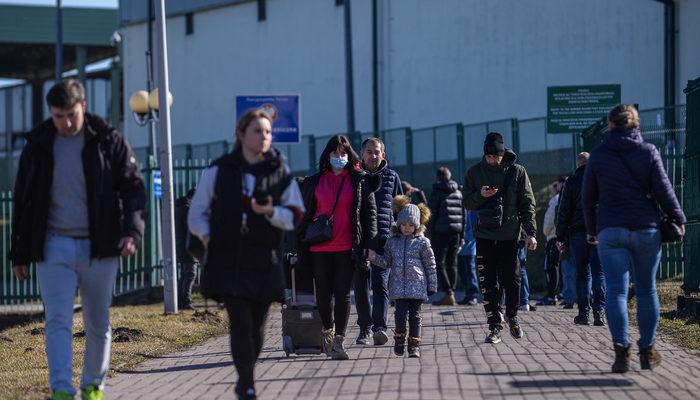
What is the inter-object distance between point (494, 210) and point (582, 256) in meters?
2.80

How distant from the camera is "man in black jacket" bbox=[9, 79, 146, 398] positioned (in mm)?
8125

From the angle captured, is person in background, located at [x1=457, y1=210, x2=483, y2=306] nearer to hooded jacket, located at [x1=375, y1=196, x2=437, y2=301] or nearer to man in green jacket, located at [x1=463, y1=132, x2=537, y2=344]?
man in green jacket, located at [x1=463, y1=132, x2=537, y2=344]

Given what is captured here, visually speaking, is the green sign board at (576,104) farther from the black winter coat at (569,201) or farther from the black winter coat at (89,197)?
the black winter coat at (89,197)

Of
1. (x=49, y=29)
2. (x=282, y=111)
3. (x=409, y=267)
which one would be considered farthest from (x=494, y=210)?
(x=49, y=29)

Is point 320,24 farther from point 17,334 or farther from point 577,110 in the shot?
point 17,334

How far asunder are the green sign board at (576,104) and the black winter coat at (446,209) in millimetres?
3700

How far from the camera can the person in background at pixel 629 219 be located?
9609 mm

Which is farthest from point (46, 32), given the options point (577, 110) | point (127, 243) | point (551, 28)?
point (127, 243)

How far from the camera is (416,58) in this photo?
129 feet

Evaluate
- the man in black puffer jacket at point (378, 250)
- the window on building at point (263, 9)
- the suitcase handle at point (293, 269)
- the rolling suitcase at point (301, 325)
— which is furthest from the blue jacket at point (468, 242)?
the window on building at point (263, 9)

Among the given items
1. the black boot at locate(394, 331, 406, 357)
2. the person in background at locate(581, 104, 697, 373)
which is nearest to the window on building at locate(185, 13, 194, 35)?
the black boot at locate(394, 331, 406, 357)

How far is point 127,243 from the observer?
820 cm

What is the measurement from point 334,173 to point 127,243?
10.9 ft

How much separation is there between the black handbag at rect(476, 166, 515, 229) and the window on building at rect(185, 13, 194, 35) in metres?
35.0
